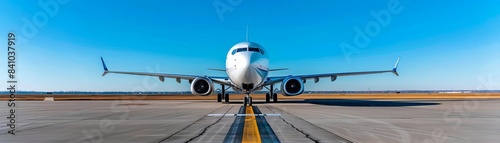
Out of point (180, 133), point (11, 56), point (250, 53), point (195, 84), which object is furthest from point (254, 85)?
point (180, 133)

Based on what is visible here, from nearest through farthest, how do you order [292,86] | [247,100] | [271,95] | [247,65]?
1. [247,65]
2. [247,100]
3. [292,86]
4. [271,95]

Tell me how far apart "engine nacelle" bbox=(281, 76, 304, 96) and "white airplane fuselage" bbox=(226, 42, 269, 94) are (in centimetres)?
150

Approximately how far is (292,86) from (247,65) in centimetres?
427

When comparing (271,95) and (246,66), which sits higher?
(246,66)

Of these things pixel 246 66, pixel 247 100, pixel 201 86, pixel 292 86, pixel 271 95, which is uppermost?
pixel 246 66

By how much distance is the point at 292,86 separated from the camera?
22828 millimetres

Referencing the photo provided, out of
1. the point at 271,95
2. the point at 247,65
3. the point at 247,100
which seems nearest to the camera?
the point at 247,65

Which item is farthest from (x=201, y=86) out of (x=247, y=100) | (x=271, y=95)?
(x=271, y=95)

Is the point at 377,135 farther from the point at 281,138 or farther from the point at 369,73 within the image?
the point at 369,73

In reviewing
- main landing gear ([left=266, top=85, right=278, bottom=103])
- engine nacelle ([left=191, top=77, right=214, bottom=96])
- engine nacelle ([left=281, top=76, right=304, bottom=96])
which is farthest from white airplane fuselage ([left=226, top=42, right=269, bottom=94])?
main landing gear ([left=266, top=85, right=278, bottom=103])

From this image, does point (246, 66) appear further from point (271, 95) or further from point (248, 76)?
point (271, 95)

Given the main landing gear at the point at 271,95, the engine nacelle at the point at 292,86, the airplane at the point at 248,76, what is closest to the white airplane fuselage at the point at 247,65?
the airplane at the point at 248,76

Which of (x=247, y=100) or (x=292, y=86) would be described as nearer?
(x=247, y=100)

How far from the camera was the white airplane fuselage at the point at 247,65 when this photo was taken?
2014cm
